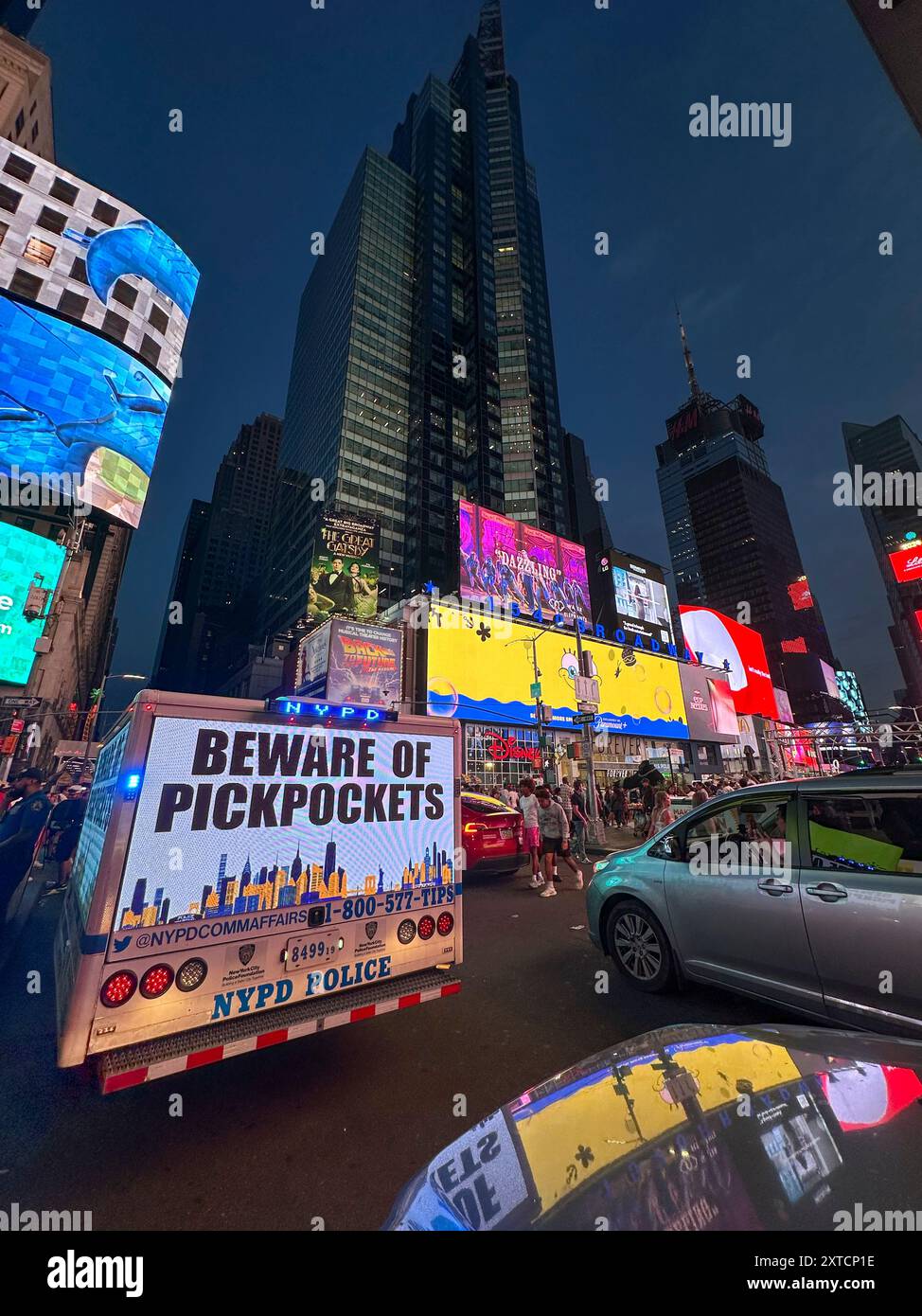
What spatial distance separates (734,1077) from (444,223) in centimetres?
11431

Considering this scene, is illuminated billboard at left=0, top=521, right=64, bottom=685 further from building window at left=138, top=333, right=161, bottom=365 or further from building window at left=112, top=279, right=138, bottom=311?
building window at left=112, top=279, right=138, bottom=311

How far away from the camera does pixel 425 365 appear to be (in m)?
76.6

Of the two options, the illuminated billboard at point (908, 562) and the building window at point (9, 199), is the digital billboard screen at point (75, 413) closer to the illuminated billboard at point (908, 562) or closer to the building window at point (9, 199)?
the building window at point (9, 199)

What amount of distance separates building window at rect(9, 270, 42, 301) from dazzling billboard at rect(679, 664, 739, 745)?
4784 cm

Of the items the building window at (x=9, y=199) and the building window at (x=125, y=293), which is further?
the building window at (x=125, y=293)

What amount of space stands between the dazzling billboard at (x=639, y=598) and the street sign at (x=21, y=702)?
3613 centimetres

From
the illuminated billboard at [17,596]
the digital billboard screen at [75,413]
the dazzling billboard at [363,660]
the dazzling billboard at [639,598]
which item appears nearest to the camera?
the dazzling billboard at [363,660]

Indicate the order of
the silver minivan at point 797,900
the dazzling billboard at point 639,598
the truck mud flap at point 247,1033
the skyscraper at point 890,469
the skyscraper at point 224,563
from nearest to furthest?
the truck mud flap at point 247,1033
the silver minivan at point 797,900
the dazzling billboard at point 639,598
the skyscraper at point 890,469
the skyscraper at point 224,563

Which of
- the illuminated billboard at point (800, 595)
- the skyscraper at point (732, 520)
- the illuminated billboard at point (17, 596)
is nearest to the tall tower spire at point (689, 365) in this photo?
the skyscraper at point (732, 520)

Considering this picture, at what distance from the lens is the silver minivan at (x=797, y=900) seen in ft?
11.2
